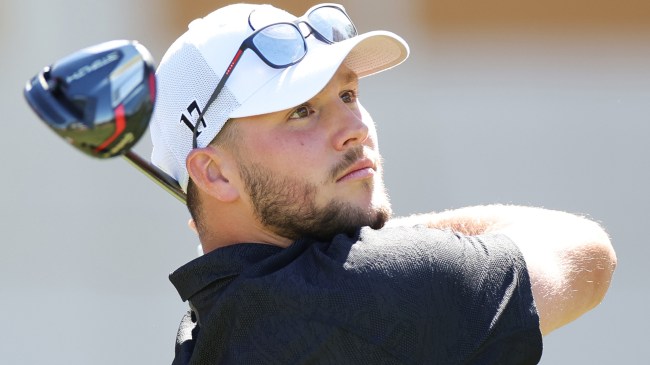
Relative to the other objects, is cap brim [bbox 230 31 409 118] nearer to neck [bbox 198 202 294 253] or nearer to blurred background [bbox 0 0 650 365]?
neck [bbox 198 202 294 253]

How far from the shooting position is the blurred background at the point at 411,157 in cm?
604

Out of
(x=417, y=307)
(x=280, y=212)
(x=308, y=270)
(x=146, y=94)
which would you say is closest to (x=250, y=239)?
(x=280, y=212)

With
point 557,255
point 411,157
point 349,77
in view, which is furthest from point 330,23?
point 411,157

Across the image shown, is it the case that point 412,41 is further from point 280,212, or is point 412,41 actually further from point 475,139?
point 280,212

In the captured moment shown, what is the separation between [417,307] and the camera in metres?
2.30

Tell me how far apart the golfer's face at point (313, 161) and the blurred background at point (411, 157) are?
3469mm

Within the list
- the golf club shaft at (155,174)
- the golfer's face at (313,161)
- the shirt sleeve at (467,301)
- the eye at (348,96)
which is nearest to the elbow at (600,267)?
the shirt sleeve at (467,301)

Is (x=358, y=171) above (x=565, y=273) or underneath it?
above

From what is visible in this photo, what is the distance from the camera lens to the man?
2.31 m

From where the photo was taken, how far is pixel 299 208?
99.7 inches

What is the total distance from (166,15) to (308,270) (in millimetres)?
3995

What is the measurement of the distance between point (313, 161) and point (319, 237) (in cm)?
17

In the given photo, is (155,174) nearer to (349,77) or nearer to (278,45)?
(278,45)

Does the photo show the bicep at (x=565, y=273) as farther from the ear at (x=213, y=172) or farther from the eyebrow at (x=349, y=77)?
the ear at (x=213, y=172)
